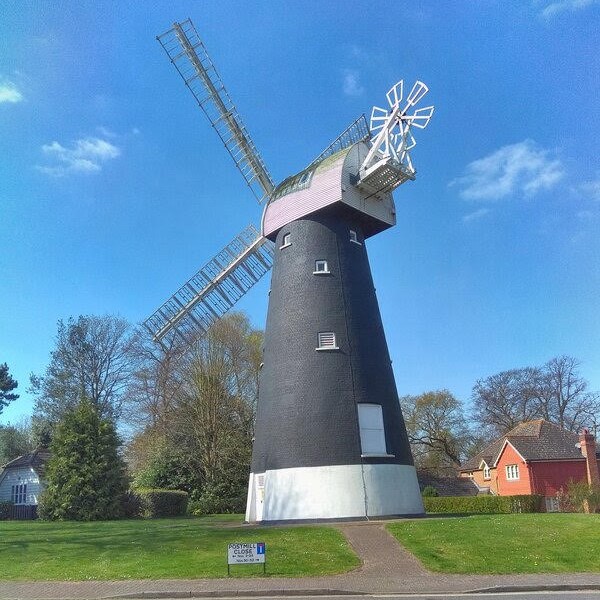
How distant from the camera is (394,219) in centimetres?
2553

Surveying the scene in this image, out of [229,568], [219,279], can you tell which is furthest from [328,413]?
[219,279]

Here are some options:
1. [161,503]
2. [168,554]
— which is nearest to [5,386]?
[161,503]

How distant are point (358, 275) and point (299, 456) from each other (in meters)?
7.51

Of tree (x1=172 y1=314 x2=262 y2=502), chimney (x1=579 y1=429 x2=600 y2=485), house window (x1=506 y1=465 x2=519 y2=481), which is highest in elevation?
tree (x1=172 y1=314 x2=262 y2=502)

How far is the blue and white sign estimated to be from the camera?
13.0 m

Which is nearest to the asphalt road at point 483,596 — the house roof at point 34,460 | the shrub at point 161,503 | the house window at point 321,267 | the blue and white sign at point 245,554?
the blue and white sign at point 245,554

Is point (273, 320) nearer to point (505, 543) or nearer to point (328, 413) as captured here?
point (328, 413)

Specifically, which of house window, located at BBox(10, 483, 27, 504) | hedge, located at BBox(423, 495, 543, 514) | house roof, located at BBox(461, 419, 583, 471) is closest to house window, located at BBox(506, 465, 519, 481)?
house roof, located at BBox(461, 419, 583, 471)

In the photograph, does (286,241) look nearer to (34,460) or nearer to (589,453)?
(589,453)

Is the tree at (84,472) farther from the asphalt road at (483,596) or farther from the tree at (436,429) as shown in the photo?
the tree at (436,429)

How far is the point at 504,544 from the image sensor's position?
15.7 metres

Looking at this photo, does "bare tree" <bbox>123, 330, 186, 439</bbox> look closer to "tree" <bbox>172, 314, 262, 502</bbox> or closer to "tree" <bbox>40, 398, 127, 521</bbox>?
"tree" <bbox>172, 314, 262, 502</bbox>

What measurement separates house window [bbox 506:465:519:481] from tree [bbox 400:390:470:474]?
21.0 m

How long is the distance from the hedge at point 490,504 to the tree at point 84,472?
61.1 ft
